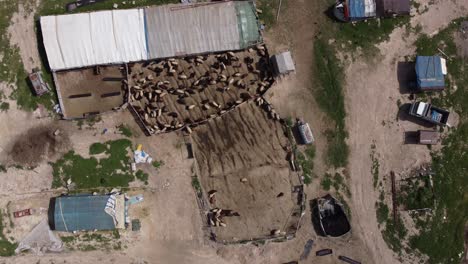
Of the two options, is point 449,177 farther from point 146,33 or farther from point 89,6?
point 89,6

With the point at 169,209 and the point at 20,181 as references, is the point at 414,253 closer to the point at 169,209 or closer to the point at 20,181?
the point at 169,209

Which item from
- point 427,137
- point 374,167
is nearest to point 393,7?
point 427,137

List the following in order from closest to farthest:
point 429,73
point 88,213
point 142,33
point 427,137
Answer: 1. point 88,213
2. point 142,33
3. point 429,73
4. point 427,137

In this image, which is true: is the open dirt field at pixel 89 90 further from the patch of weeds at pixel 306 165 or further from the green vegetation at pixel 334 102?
the green vegetation at pixel 334 102

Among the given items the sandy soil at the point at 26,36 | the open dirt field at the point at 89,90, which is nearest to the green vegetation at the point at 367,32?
the open dirt field at the point at 89,90

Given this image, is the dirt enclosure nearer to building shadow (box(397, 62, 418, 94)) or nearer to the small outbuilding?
the small outbuilding

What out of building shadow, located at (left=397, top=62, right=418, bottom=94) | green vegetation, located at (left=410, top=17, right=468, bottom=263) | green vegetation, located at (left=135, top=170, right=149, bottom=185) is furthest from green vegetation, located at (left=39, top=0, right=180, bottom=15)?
green vegetation, located at (left=410, top=17, right=468, bottom=263)

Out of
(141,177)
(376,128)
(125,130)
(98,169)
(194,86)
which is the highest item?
(194,86)
